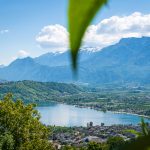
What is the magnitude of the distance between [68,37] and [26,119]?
1668 centimetres

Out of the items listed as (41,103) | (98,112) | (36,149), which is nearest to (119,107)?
(98,112)

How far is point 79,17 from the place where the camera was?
1.38ft

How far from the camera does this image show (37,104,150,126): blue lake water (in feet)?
359

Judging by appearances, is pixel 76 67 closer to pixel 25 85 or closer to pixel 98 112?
pixel 98 112

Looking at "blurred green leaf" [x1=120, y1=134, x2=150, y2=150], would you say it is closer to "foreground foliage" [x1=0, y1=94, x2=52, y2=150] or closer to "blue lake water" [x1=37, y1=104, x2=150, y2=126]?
"foreground foliage" [x1=0, y1=94, x2=52, y2=150]

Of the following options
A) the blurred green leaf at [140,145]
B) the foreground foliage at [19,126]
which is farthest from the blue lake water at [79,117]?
the blurred green leaf at [140,145]

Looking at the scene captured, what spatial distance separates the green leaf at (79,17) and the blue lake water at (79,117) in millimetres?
104947

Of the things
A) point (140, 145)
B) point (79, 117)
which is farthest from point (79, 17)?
point (79, 117)

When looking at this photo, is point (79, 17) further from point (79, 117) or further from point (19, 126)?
point (79, 117)

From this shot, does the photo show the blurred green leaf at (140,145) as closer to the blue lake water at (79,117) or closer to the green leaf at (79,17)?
the green leaf at (79,17)

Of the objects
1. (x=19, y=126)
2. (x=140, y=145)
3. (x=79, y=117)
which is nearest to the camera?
(x=140, y=145)

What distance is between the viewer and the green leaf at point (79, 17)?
42cm

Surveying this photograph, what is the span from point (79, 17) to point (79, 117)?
118862 mm

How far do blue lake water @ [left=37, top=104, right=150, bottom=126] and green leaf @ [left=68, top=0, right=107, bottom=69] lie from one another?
105 m
